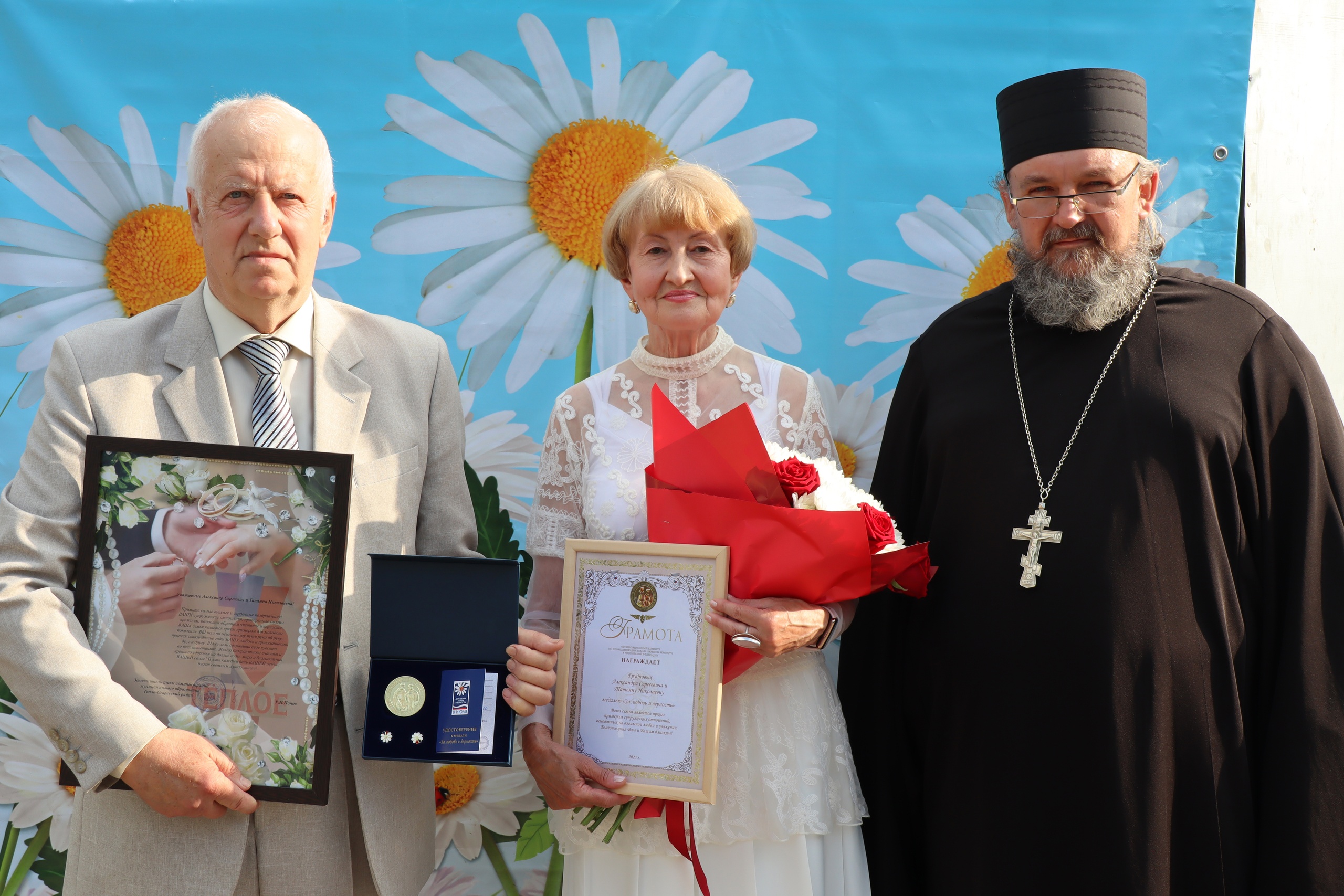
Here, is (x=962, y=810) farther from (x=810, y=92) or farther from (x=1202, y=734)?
(x=810, y=92)

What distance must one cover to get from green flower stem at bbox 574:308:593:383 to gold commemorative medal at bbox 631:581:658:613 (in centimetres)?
130

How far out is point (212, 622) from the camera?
6.52ft

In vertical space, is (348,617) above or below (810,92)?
below

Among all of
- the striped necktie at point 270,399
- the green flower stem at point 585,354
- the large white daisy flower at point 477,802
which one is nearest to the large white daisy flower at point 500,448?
the green flower stem at point 585,354

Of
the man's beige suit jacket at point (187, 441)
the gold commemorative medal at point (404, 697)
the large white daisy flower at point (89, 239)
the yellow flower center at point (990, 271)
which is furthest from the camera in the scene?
the yellow flower center at point (990, 271)

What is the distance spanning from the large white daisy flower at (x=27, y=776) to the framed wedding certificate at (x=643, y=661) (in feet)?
6.90

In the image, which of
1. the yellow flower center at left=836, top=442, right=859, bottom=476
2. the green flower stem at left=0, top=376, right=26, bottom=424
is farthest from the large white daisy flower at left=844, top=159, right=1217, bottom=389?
the green flower stem at left=0, top=376, right=26, bottom=424

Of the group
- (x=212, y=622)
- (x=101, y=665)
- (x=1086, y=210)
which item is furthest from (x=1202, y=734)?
(x=101, y=665)

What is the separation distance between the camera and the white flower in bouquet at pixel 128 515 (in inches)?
77.1

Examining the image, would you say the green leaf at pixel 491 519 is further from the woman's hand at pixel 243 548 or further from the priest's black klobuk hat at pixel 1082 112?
the priest's black klobuk hat at pixel 1082 112

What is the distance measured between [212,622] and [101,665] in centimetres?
22

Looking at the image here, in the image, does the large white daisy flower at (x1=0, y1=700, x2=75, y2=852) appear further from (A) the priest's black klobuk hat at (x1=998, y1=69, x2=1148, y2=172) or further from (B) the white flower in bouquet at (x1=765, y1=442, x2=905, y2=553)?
(A) the priest's black klobuk hat at (x1=998, y1=69, x2=1148, y2=172)

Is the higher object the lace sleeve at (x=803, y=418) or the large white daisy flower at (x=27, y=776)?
the lace sleeve at (x=803, y=418)

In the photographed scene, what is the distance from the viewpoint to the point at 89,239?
3.21 metres
